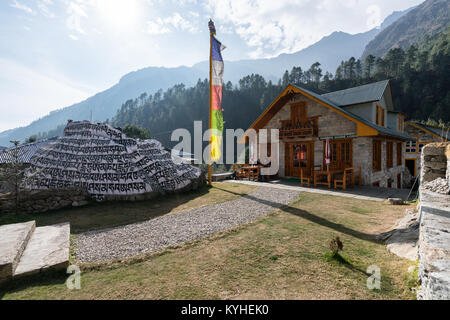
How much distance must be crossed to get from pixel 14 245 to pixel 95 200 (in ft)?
16.0

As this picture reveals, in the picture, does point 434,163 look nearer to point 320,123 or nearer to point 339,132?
point 339,132

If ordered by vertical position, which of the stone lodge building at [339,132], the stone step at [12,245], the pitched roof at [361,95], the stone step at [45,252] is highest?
the pitched roof at [361,95]

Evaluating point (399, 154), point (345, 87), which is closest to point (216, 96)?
point (399, 154)

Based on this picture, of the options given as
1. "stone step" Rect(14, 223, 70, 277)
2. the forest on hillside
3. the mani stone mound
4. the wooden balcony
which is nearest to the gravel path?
"stone step" Rect(14, 223, 70, 277)

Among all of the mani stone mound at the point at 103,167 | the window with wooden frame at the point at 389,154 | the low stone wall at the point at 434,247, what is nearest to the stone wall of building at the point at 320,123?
the window with wooden frame at the point at 389,154

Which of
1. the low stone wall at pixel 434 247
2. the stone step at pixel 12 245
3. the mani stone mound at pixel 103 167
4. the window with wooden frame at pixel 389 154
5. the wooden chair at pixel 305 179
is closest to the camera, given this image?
the low stone wall at pixel 434 247

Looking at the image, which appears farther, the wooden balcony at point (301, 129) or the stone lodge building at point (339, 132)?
the wooden balcony at point (301, 129)

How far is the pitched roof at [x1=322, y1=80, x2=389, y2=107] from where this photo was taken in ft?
45.8

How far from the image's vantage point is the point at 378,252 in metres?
3.96

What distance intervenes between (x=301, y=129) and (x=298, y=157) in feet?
7.67

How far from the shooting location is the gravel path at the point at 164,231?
433 cm

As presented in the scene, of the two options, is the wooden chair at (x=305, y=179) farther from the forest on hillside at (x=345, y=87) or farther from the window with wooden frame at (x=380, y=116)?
the forest on hillside at (x=345, y=87)

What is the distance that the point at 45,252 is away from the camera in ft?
13.1
